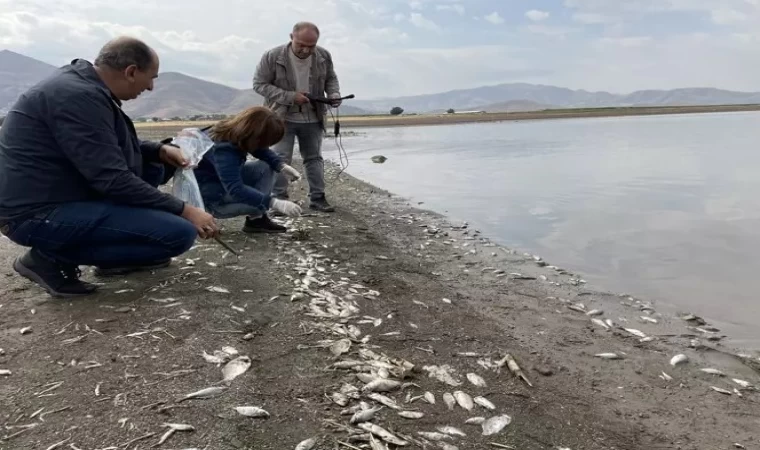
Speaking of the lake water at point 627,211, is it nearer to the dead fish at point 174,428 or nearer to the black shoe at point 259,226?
the black shoe at point 259,226

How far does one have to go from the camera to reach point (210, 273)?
563 cm

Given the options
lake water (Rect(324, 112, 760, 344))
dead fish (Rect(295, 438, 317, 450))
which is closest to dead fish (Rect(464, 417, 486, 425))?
dead fish (Rect(295, 438, 317, 450))

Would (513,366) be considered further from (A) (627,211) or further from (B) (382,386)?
(A) (627,211)

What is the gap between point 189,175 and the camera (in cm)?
576

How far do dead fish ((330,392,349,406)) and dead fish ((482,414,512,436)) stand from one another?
0.84m

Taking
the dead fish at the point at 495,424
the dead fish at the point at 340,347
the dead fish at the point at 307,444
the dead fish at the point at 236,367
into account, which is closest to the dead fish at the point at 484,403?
the dead fish at the point at 495,424

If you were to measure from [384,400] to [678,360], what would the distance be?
2.98 metres

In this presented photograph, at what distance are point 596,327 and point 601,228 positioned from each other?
5628mm

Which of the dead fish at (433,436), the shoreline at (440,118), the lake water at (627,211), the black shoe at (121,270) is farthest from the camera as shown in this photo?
the shoreline at (440,118)

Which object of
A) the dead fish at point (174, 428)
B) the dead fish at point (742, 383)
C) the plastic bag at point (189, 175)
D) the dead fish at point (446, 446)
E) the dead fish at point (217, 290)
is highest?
the plastic bag at point (189, 175)

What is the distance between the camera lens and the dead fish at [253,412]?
3.18 metres

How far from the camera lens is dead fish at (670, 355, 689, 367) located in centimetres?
487

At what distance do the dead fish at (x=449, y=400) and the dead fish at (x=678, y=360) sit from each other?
2.40 metres

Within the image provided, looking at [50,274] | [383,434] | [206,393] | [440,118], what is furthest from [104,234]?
[440,118]
